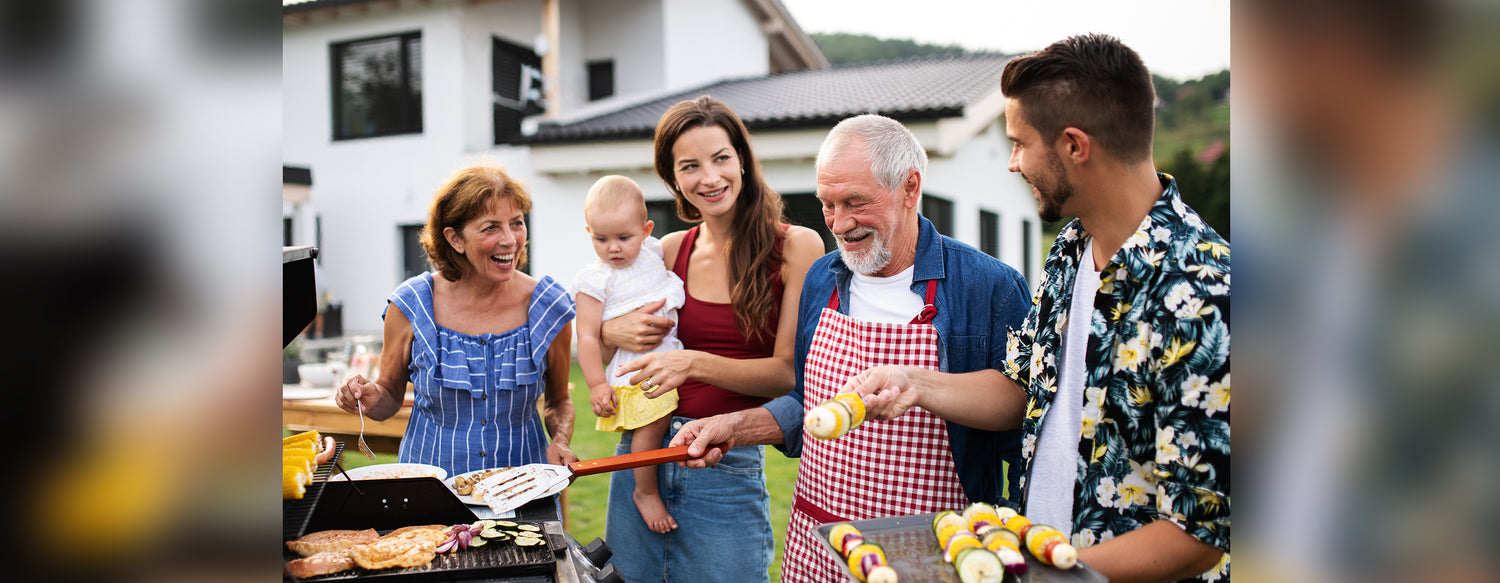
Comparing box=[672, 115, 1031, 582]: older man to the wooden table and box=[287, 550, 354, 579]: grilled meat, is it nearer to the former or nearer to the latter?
box=[287, 550, 354, 579]: grilled meat

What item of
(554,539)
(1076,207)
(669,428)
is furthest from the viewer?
(669,428)

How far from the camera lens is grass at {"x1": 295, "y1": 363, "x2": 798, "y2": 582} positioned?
201 inches

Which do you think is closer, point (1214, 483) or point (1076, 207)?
point (1214, 483)

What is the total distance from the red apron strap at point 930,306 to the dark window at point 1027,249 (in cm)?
1550

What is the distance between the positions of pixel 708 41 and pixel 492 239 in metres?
14.0

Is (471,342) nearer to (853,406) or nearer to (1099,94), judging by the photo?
(853,406)

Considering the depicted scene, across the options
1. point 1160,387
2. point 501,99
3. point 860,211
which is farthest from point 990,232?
point 1160,387

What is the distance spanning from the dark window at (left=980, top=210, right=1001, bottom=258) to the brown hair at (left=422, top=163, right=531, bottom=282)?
12346 mm

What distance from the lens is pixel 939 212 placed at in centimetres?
1214

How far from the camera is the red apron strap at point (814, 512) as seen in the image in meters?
2.43
